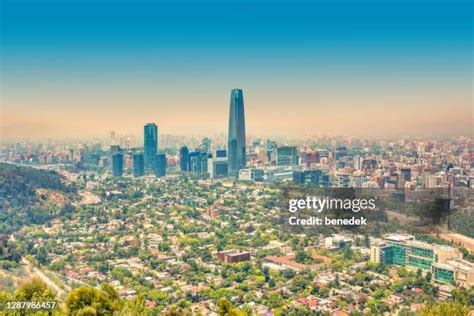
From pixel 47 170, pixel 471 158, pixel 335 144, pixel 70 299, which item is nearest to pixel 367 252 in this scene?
pixel 471 158

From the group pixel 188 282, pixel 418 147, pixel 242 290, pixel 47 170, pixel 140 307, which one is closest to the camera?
pixel 140 307

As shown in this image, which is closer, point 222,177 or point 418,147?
point 418,147

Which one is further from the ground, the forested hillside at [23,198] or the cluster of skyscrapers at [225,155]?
the cluster of skyscrapers at [225,155]

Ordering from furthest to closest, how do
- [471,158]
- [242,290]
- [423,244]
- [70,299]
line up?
[471,158]
[242,290]
[423,244]
[70,299]

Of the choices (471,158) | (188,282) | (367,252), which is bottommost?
(188,282)

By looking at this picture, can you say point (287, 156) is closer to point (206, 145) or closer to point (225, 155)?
point (225, 155)

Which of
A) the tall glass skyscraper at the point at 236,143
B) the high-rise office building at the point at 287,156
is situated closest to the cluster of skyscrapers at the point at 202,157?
the tall glass skyscraper at the point at 236,143

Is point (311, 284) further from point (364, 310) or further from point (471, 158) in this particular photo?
point (471, 158)

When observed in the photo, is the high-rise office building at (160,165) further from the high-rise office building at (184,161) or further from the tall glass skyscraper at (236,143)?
the tall glass skyscraper at (236,143)
